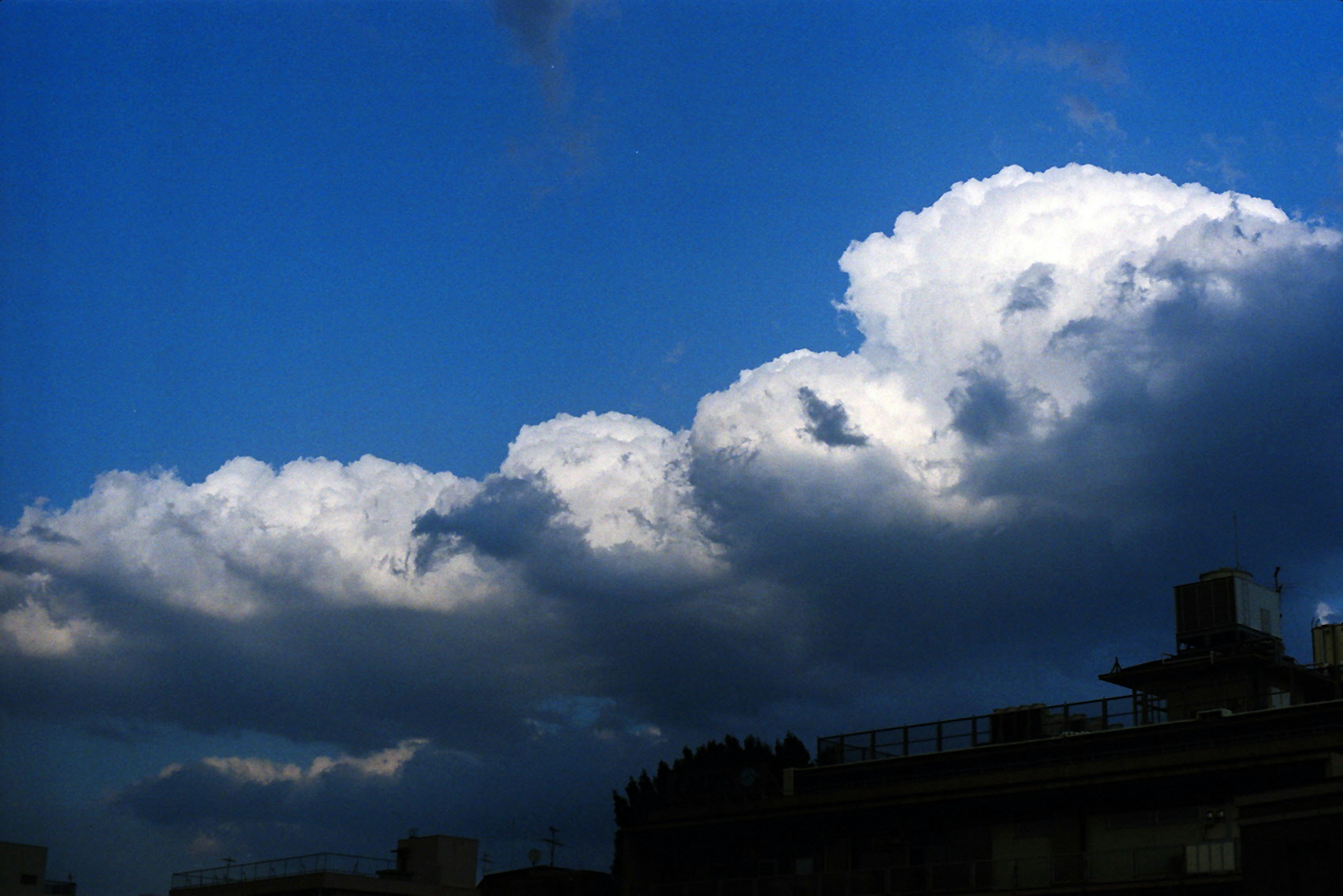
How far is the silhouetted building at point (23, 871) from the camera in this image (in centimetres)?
8122

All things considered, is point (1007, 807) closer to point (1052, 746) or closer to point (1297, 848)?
point (1052, 746)

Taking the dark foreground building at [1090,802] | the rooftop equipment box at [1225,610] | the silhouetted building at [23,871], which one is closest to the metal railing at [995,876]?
the dark foreground building at [1090,802]

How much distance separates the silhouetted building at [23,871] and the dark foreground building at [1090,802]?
42309mm

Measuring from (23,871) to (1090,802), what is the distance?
6393 centimetres

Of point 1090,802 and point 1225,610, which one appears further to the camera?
point 1225,610

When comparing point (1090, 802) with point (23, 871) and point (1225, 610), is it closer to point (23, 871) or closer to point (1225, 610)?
point (1225, 610)

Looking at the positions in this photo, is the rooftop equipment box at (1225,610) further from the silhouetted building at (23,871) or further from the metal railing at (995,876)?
the silhouetted building at (23,871)

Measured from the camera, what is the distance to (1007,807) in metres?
49.0

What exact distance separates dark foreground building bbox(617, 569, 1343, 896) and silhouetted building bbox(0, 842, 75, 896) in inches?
1666

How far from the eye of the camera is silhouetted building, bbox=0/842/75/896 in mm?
81219

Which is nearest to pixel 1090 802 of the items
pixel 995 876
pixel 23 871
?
pixel 995 876

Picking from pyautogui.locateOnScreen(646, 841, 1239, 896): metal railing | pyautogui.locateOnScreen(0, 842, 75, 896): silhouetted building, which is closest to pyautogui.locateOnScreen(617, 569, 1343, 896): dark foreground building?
pyautogui.locateOnScreen(646, 841, 1239, 896): metal railing

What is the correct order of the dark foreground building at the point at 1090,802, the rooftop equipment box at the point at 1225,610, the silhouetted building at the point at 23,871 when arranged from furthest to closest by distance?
the silhouetted building at the point at 23,871 → the rooftop equipment box at the point at 1225,610 → the dark foreground building at the point at 1090,802

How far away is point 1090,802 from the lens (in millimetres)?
47031
